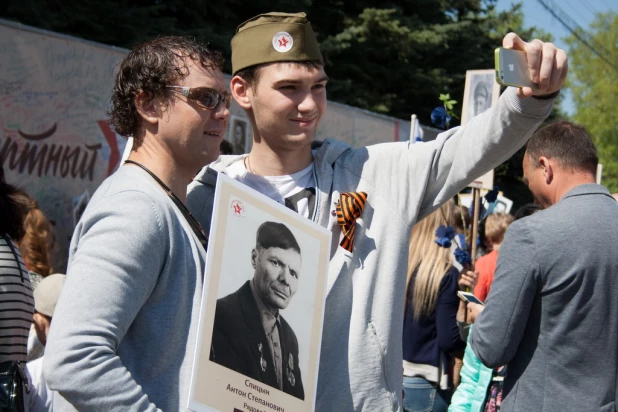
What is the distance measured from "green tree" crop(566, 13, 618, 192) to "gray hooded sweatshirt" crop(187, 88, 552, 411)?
37.4 meters

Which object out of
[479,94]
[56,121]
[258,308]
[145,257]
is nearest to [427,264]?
[479,94]

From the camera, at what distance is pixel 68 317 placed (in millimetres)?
1845

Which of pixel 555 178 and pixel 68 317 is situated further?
pixel 555 178

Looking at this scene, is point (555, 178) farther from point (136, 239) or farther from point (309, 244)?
point (136, 239)

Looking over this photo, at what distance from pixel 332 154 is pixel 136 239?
0.84m

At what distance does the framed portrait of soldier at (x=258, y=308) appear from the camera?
1.90m

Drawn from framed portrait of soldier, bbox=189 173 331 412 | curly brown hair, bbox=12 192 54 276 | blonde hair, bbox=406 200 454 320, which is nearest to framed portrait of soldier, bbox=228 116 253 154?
curly brown hair, bbox=12 192 54 276

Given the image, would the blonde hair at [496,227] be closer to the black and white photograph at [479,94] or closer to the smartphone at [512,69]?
the black and white photograph at [479,94]

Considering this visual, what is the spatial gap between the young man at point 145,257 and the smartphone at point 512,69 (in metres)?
0.74

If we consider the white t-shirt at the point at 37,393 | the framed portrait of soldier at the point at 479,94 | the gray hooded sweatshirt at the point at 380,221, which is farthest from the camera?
the framed portrait of soldier at the point at 479,94

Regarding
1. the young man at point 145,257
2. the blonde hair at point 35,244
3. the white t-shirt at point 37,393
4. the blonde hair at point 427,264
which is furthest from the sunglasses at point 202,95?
the blonde hair at point 35,244

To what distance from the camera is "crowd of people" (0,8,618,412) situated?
1904 mm

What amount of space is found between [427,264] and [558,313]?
185 cm

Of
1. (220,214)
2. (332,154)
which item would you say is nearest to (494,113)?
(332,154)
